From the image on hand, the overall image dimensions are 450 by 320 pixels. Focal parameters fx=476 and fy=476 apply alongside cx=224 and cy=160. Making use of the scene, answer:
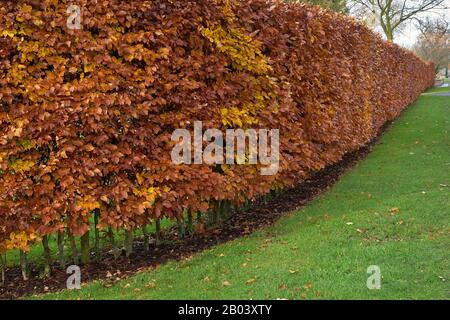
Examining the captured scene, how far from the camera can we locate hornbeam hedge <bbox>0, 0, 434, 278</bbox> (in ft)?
15.4

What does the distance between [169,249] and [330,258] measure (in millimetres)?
2116

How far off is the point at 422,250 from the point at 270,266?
1625mm

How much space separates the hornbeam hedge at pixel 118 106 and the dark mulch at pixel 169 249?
9.3 inches

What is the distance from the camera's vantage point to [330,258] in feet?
16.2

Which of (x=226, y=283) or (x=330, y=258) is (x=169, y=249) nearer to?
(x=226, y=283)

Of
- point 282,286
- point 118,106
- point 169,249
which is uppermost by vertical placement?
point 118,106

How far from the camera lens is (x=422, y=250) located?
5004 millimetres

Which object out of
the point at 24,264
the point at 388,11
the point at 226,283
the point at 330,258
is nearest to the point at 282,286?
the point at 226,283

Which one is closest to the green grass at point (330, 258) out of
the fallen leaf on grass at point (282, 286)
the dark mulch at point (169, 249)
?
the fallen leaf on grass at point (282, 286)

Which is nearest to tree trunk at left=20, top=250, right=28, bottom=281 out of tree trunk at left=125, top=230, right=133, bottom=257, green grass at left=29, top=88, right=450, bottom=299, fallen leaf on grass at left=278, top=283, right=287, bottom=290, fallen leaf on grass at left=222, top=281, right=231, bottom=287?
green grass at left=29, top=88, right=450, bottom=299

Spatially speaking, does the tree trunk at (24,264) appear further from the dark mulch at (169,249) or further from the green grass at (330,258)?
the green grass at (330,258)

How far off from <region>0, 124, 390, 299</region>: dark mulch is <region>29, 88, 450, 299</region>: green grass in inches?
11.3
